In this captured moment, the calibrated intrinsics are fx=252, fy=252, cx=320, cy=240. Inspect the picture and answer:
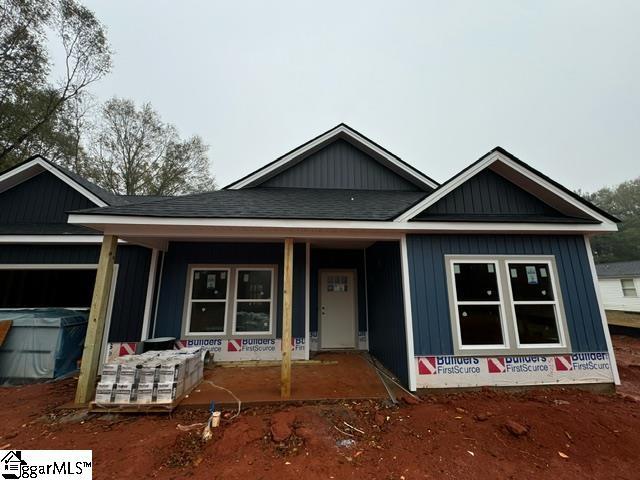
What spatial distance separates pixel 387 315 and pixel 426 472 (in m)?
3.03

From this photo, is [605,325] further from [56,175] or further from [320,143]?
[56,175]

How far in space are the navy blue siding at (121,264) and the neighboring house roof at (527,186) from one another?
6.22m

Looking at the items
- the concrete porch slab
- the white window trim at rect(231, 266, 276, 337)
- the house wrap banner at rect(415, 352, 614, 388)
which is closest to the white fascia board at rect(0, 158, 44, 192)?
the white window trim at rect(231, 266, 276, 337)

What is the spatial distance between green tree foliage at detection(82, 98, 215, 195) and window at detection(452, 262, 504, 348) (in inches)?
725

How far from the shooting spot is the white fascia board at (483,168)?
4.56 metres

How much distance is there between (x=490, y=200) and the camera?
16.5 feet

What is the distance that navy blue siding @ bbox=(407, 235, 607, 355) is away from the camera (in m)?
4.38

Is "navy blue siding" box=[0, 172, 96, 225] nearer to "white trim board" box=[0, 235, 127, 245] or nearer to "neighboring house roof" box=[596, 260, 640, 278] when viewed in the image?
"white trim board" box=[0, 235, 127, 245]

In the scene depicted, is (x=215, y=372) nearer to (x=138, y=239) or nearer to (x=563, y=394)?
(x=138, y=239)

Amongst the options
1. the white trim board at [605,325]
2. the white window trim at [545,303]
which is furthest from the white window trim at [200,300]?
the white trim board at [605,325]

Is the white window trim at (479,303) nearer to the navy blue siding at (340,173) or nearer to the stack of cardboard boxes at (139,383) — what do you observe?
the navy blue siding at (340,173)

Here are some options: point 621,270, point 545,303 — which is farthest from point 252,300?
point 621,270

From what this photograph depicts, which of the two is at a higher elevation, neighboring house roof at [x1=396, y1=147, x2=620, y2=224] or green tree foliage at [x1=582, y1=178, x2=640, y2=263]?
green tree foliage at [x1=582, y1=178, x2=640, y2=263]
